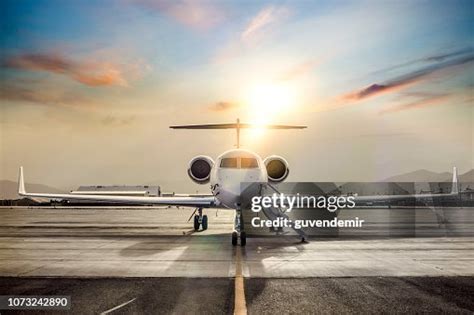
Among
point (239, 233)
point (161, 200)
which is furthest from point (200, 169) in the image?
point (239, 233)

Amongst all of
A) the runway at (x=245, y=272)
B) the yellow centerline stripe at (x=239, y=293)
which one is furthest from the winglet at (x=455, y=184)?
the yellow centerline stripe at (x=239, y=293)

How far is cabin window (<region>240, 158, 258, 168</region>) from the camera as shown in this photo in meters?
14.0

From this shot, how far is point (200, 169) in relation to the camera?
59.0 ft

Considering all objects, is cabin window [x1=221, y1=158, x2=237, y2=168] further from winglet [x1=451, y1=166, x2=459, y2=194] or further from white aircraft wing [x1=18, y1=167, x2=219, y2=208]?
winglet [x1=451, y1=166, x2=459, y2=194]

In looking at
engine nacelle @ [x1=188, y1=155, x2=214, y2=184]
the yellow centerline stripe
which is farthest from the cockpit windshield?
the yellow centerline stripe

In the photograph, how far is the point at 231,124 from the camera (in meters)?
22.2

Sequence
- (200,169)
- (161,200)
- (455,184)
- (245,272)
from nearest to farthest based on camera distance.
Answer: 1. (245,272)
2. (200,169)
3. (161,200)
4. (455,184)

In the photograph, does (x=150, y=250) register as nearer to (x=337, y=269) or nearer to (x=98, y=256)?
(x=98, y=256)

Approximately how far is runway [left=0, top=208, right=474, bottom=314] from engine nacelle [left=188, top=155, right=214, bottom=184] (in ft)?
13.6

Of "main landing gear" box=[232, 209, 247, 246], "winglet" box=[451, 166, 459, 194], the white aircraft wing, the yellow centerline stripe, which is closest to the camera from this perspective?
the yellow centerline stripe

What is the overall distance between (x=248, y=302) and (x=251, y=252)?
573 cm

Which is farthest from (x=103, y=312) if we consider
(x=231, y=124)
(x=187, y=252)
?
(x=231, y=124)

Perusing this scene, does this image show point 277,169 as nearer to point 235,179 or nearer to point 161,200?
point 235,179

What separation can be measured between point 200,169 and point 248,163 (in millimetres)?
4344
